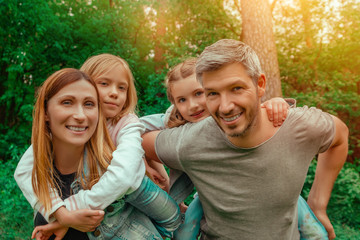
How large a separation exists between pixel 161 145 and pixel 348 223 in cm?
482

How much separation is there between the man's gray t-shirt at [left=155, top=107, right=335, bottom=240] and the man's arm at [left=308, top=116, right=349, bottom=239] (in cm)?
19

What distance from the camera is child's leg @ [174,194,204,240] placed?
209 cm

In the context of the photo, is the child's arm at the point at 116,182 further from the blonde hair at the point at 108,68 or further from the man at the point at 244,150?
the blonde hair at the point at 108,68

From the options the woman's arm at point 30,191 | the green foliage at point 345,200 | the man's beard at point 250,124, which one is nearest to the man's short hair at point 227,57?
the man's beard at point 250,124

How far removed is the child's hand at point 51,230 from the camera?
5.66ft

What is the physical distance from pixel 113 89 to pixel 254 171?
4.02 feet

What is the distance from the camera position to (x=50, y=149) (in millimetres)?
1921

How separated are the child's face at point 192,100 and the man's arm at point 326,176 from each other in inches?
36.3

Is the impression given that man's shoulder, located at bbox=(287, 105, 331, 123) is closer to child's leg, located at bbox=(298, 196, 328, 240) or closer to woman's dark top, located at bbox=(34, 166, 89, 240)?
child's leg, located at bbox=(298, 196, 328, 240)

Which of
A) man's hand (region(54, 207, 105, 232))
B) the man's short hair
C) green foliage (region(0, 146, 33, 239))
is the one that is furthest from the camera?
green foliage (region(0, 146, 33, 239))

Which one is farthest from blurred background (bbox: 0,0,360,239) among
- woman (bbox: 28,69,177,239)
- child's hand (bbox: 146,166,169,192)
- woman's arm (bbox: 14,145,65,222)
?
woman's arm (bbox: 14,145,65,222)

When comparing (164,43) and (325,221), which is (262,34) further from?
(325,221)

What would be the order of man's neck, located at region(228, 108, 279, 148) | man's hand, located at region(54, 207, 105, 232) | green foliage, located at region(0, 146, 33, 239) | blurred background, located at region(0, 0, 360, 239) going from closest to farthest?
man's hand, located at region(54, 207, 105, 232), man's neck, located at region(228, 108, 279, 148), green foliage, located at region(0, 146, 33, 239), blurred background, located at region(0, 0, 360, 239)

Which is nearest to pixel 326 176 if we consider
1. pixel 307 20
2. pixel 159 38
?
pixel 307 20
